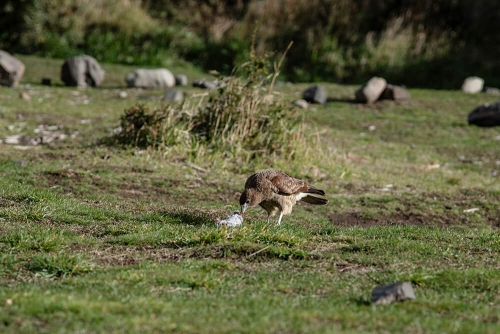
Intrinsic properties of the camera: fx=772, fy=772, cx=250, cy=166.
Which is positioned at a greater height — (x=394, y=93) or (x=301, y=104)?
(x=394, y=93)

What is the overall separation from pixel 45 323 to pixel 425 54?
22.2 metres

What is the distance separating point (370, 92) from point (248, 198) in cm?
1289

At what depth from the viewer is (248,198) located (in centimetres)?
902

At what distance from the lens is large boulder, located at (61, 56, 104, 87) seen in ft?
71.1

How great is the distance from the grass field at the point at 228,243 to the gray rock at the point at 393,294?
72 millimetres

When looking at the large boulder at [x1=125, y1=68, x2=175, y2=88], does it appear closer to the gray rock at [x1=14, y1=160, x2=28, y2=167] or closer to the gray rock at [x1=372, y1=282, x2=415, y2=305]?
the gray rock at [x1=14, y1=160, x2=28, y2=167]

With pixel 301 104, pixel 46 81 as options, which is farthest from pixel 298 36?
pixel 46 81

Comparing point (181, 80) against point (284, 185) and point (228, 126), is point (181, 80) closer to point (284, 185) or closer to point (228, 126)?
point (228, 126)

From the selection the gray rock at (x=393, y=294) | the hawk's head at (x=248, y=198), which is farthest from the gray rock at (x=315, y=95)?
the gray rock at (x=393, y=294)

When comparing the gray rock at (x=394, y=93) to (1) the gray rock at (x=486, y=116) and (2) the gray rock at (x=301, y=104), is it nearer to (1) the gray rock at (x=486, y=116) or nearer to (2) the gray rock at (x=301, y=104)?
(1) the gray rock at (x=486, y=116)

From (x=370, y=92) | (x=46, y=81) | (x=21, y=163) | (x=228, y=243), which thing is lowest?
(x=46, y=81)

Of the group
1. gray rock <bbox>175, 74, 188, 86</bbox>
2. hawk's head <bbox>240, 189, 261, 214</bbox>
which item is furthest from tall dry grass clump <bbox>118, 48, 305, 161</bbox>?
gray rock <bbox>175, 74, 188, 86</bbox>

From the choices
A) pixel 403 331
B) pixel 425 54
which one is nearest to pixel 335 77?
pixel 425 54

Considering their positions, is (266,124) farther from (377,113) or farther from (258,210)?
(377,113)
